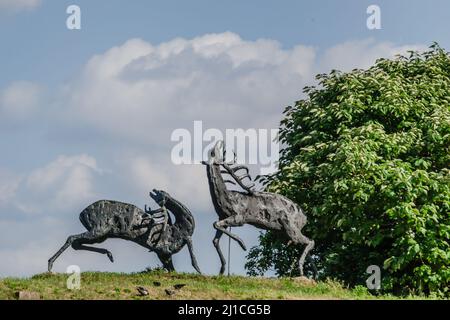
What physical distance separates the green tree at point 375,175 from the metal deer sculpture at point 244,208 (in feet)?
6.11

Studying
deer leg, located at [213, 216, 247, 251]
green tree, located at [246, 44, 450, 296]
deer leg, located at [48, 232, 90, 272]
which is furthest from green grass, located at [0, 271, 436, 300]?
green tree, located at [246, 44, 450, 296]

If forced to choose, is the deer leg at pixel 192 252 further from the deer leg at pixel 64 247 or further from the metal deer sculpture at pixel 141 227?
the deer leg at pixel 64 247

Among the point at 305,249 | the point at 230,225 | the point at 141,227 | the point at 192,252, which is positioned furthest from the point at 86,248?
the point at 305,249

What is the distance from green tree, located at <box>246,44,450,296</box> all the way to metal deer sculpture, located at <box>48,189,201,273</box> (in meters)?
4.17

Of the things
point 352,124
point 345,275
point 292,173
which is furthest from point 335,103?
point 345,275

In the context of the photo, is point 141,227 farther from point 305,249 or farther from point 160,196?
point 305,249

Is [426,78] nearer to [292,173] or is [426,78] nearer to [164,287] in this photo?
[292,173]

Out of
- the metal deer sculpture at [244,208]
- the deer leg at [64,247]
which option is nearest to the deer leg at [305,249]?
the metal deer sculpture at [244,208]

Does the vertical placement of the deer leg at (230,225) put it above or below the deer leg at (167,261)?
above

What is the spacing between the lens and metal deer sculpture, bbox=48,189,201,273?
25.6 metres

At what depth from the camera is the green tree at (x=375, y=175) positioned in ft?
91.2

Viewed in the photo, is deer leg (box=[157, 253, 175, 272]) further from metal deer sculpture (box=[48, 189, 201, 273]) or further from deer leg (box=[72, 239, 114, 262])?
deer leg (box=[72, 239, 114, 262])

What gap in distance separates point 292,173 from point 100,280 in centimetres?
986

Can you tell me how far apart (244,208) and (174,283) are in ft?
11.9
